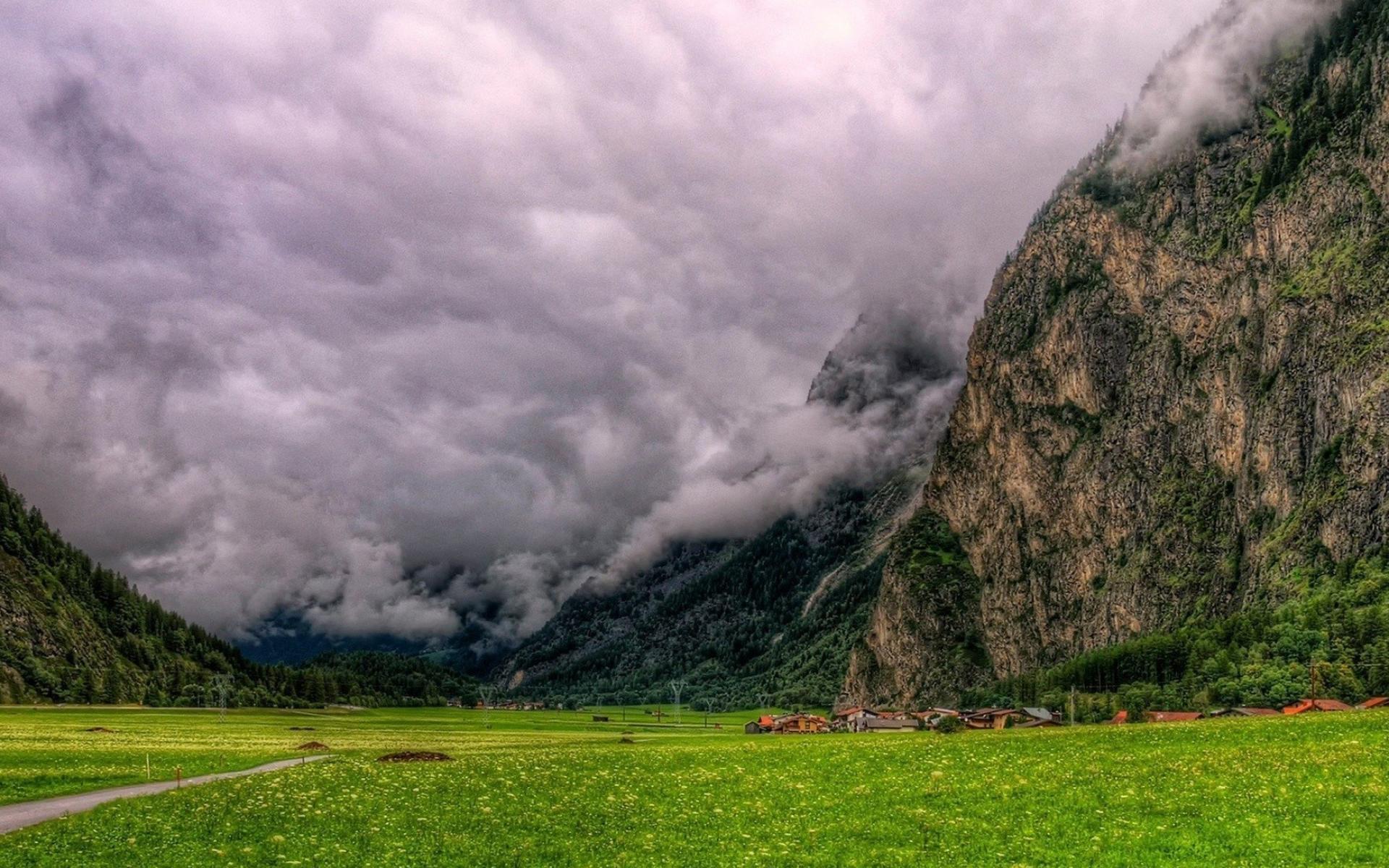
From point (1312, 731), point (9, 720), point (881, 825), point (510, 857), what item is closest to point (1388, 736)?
point (1312, 731)

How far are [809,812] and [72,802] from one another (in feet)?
110

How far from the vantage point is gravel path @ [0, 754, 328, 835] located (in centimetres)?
3881

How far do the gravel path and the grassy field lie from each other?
276 cm

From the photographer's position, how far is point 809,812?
3631cm

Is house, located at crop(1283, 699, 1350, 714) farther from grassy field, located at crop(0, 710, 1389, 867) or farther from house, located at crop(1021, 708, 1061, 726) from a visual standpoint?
grassy field, located at crop(0, 710, 1389, 867)

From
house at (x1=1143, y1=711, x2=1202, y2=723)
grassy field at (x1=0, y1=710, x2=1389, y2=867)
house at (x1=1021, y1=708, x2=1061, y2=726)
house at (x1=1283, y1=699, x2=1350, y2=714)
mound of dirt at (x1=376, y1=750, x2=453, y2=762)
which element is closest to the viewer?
grassy field at (x1=0, y1=710, x2=1389, y2=867)

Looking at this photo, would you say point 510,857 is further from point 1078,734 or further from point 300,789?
point 1078,734

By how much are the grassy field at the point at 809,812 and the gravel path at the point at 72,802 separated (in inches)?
109

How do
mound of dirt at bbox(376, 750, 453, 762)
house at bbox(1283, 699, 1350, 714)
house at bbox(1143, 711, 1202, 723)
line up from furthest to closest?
house at bbox(1143, 711, 1202, 723) < house at bbox(1283, 699, 1350, 714) < mound of dirt at bbox(376, 750, 453, 762)

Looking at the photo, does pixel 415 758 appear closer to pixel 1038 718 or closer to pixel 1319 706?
pixel 1319 706

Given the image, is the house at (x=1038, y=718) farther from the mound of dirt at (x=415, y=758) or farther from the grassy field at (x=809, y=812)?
the mound of dirt at (x=415, y=758)

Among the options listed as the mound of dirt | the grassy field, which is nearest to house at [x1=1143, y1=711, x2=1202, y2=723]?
the grassy field

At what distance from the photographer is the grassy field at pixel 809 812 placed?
2902 centimetres

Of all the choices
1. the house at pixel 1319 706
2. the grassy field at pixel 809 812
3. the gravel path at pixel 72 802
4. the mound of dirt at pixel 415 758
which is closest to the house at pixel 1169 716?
the house at pixel 1319 706
